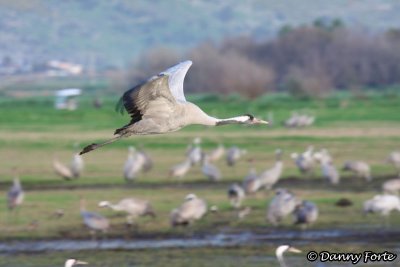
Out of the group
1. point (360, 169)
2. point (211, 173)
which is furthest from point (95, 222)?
point (360, 169)

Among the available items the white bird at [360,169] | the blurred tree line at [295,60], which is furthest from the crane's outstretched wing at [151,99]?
the blurred tree line at [295,60]

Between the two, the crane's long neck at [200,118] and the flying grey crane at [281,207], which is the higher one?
the flying grey crane at [281,207]

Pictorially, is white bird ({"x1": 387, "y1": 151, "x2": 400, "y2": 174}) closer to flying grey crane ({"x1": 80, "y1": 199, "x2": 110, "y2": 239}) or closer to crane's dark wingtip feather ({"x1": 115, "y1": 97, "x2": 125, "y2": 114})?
flying grey crane ({"x1": 80, "y1": 199, "x2": 110, "y2": 239})

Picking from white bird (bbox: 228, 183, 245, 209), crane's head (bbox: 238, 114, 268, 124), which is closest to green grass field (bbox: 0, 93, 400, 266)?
white bird (bbox: 228, 183, 245, 209)

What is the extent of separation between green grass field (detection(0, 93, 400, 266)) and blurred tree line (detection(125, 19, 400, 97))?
23.2 meters

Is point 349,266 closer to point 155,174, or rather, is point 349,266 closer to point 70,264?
point 70,264

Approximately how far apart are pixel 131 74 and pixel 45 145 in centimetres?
5618

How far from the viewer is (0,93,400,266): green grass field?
22953 mm

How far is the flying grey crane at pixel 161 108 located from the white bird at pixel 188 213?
6.47m

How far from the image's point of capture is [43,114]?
60.0 m

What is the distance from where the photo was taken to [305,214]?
72.8ft

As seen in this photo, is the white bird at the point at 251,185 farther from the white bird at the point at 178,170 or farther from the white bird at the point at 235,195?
the white bird at the point at 178,170

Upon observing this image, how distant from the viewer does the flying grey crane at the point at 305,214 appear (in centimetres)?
2217

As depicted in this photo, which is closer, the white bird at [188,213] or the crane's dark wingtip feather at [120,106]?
the crane's dark wingtip feather at [120,106]
